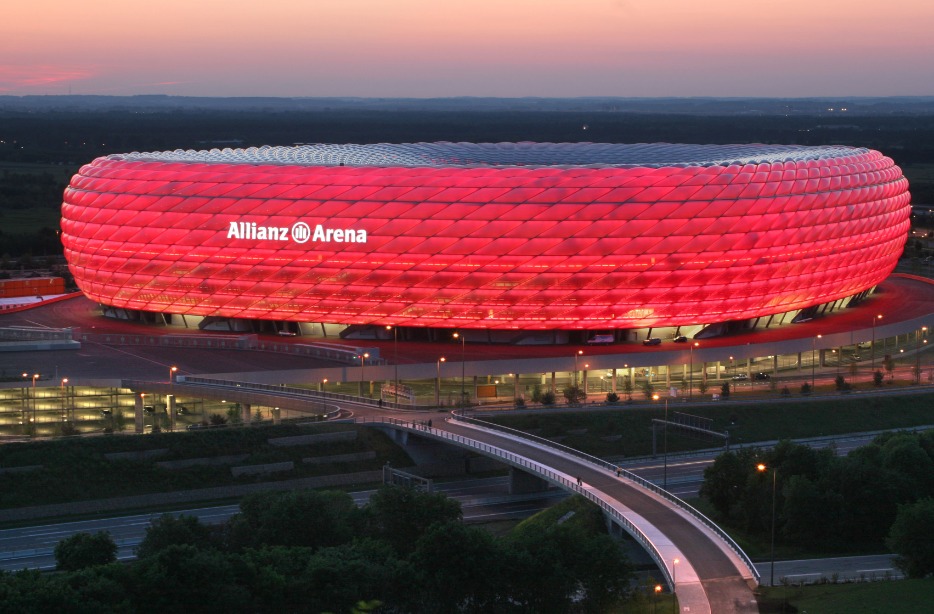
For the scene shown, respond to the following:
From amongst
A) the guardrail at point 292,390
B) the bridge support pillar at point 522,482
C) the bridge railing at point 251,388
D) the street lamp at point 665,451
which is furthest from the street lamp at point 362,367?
the bridge support pillar at point 522,482

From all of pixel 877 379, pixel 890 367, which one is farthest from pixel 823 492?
pixel 890 367

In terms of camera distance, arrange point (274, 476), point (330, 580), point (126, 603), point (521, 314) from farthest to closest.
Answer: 1. point (521, 314)
2. point (274, 476)
3. point (330, 580)
4. point (126, 603)

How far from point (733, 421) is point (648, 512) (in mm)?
23785

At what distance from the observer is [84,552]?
53.9 m

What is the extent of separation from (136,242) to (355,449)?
95.7 ft

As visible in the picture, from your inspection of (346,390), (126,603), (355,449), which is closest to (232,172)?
(346,390)

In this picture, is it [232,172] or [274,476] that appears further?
[232,172]

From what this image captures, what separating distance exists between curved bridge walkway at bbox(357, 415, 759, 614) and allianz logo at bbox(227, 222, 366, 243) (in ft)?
57.0

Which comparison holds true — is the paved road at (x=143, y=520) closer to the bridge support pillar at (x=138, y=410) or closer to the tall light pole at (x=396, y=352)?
the tall light pole at (x=396, y=352)

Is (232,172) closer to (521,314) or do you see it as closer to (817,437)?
(521,314)

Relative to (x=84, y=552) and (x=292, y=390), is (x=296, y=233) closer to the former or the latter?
(x=292, y=390)

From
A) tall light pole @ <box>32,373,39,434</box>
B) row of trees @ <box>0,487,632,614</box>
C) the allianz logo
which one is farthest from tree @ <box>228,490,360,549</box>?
the allianz logo

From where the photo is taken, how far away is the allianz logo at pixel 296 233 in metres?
92.9

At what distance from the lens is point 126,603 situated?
46281 mm
